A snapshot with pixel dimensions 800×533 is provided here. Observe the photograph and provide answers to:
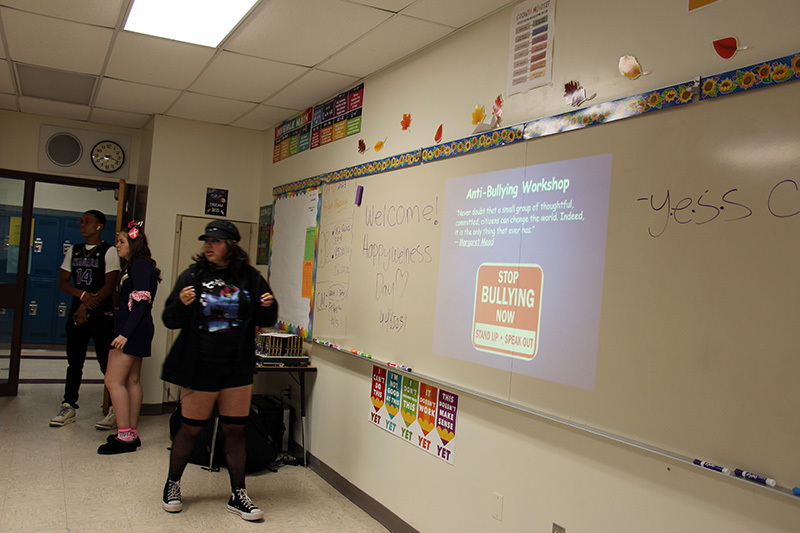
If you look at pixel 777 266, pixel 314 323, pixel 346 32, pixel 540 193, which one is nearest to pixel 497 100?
pixel 540 193

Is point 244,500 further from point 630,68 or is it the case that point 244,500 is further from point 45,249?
point 45,249

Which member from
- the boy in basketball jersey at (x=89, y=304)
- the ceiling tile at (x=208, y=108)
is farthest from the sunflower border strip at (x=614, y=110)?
the boy in basketball jersey at (x=89, y=304)

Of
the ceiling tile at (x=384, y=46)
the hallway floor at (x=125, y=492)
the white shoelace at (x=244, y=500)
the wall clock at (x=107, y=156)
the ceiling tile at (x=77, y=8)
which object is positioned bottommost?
the hallway floor at (x=125, y=492)

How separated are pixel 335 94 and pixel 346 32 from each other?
3.89 feet

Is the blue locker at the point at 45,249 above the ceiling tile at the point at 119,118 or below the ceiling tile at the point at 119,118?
below

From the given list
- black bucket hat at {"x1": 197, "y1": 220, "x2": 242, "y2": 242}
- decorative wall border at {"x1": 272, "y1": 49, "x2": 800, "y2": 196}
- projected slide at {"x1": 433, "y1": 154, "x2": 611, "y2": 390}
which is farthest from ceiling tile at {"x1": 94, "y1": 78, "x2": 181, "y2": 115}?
projected slide at {"x1": 433, "y1": 154, "x2": 611, "y2": 390}

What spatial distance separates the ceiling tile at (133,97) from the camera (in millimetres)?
4676

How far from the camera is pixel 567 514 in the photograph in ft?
7.34

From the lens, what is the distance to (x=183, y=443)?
3340 millimetres

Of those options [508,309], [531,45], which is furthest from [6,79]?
[508,309]

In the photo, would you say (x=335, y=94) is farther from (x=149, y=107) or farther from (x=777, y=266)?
(x=777, y=266)

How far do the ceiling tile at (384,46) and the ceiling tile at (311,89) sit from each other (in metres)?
0.15

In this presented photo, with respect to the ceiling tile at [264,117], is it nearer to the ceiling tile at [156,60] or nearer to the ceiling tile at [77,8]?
the ceiling tile at [156,60]

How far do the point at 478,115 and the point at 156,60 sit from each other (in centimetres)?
234
